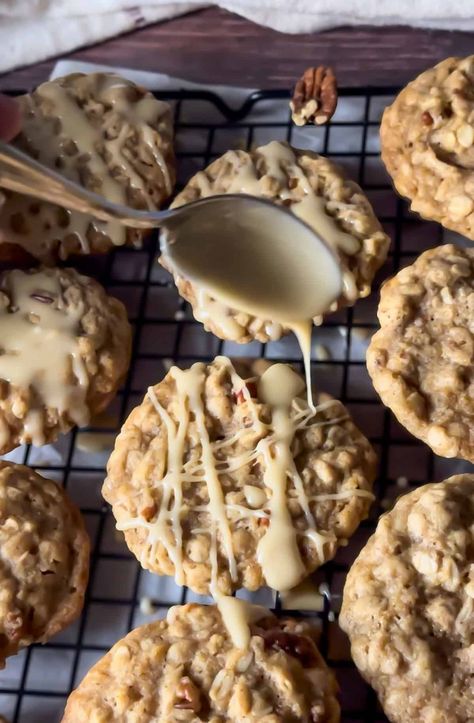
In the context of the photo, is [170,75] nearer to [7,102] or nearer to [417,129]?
[7,102]

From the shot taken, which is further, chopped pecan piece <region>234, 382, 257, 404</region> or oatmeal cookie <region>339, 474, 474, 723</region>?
chopped pecan piece <region>234, 382, 257, 404</region>

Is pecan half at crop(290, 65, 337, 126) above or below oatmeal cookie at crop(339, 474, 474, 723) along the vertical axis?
above

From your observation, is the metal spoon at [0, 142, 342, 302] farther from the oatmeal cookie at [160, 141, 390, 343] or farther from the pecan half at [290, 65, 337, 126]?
the pecan half at [290, 65, 337, 126]

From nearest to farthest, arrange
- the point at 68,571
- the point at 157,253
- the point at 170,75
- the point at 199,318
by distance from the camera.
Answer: the point at 68,571 → the point at 199,318 → the point at 157,253 → the point at 170,75

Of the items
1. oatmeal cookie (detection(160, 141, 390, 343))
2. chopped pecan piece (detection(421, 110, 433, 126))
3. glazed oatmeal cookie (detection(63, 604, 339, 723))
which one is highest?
chopped pecan piece (detection(421, 110, 433, 126))

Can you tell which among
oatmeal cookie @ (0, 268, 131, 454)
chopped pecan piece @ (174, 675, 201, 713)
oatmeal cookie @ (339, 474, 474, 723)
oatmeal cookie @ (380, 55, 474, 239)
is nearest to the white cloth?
oatmeal cookie @ (380, 55, 474, 239)

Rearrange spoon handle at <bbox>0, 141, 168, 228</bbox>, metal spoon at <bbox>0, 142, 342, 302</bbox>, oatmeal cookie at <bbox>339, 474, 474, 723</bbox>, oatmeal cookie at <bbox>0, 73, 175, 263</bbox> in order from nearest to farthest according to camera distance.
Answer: spoon handle at <bbox>0, 141, 168, 228</bbox>
oatmeal cookie at <bbox>339, 474, 474, 723</bbox>
metal spoon at <bbox>0, 142, 342, 302</bbox>
oatmeal cookie at <bbox>0, 73, 175, 263</bbox>

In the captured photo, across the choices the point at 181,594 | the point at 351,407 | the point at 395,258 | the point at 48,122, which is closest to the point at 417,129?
the point at 395,258

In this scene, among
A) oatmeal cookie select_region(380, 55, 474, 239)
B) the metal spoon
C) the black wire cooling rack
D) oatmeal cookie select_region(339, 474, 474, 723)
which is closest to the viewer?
oatmeal cookie select_region(339, 474, 474, 723)
